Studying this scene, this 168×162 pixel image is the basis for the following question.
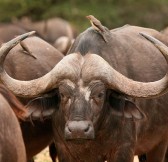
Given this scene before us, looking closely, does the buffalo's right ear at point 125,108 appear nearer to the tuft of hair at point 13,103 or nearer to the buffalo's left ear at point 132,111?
the buffalo's left ear at point 132,111

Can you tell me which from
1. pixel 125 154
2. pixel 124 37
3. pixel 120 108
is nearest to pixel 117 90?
pixel 120 108

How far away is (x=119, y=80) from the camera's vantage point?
841 cm

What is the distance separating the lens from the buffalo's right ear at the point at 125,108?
8609 millimetres

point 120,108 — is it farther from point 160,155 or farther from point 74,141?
point 160,155

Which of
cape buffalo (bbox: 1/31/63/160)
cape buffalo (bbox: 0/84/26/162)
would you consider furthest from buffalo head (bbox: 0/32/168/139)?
cape buffalo (bbox: 1/31/63/160)

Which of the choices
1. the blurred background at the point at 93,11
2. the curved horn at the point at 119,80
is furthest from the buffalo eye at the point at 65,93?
the blurred background at the point at 93,11

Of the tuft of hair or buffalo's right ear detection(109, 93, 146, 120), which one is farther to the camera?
buffalo's right ear detection(109, 93, 146, 120)

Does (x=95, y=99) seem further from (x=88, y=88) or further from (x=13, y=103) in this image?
(x=13, y=103)

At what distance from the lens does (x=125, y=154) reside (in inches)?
351

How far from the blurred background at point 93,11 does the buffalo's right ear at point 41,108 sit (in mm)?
22512

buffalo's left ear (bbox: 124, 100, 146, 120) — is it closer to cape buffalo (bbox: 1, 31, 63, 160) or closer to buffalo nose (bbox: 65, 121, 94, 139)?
buffalo nose (bbox: 65, 121, 94, 139)

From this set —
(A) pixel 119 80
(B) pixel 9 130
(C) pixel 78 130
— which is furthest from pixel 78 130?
(A) pixel 119 80

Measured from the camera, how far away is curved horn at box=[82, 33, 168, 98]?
8305mm

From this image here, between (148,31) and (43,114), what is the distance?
245 centimetres
